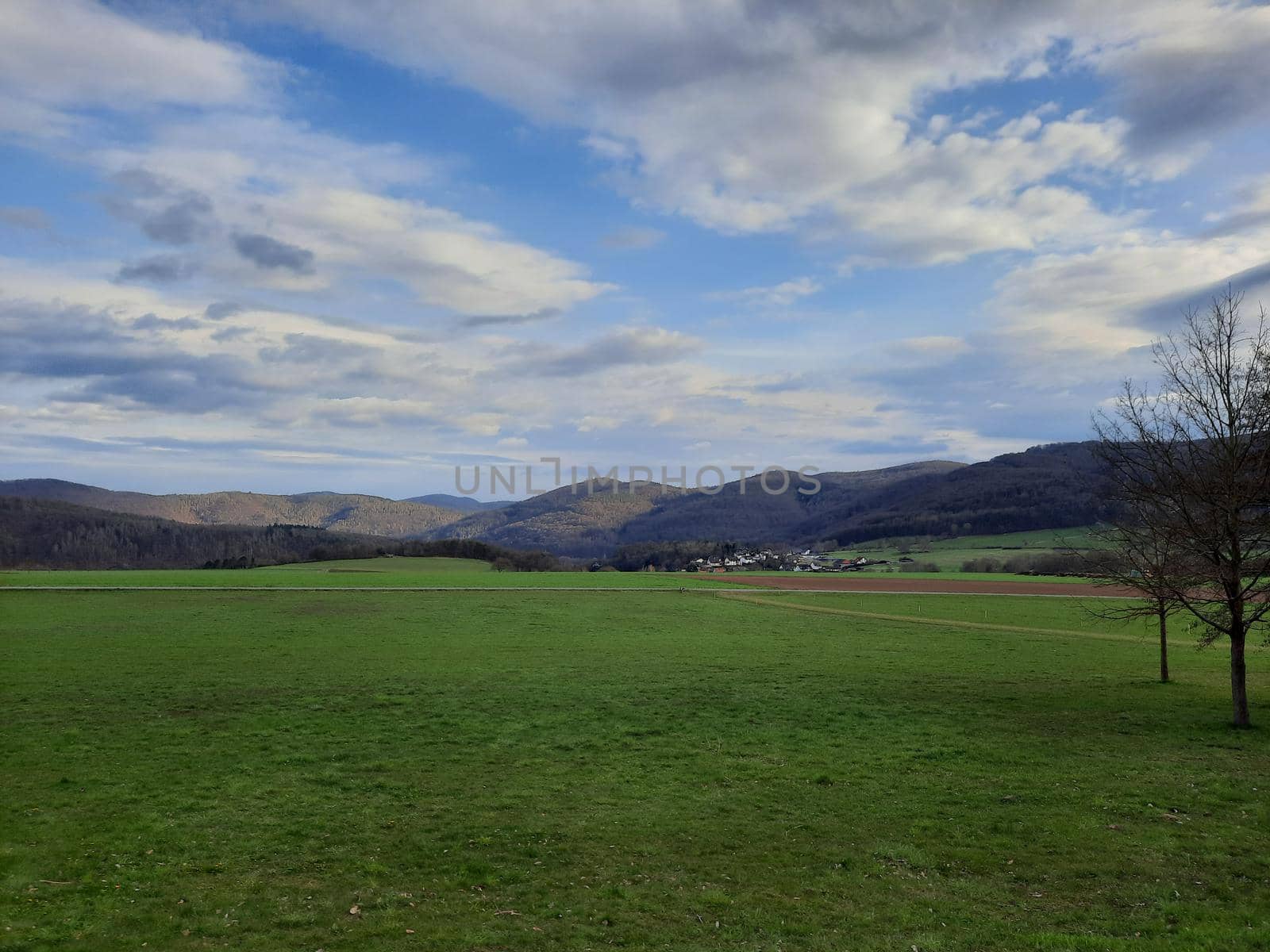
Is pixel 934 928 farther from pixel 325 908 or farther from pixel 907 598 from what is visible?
pixel 907 598

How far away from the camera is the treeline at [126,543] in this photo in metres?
159

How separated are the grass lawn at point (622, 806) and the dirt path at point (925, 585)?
149ft

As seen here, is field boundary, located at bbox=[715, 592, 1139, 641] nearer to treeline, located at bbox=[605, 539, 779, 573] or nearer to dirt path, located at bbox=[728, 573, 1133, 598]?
dirt path, located at bbox=[728, 573, 1133, 598]

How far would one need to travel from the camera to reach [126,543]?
184m

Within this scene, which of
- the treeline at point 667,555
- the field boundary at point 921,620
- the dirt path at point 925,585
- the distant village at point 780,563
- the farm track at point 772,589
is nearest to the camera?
the field boundary at point 921,620

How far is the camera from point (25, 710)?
906 inches

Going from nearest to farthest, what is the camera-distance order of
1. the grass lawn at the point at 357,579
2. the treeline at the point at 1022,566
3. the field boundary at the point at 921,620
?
the field boundary at the point at 921,620
the grass lawn at the point at 357,579
the treeline at the point at 1022,566

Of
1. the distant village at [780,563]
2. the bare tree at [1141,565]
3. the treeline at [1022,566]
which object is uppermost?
the bare tree at [1141,565]

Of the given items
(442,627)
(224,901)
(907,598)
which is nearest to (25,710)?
(224,901)

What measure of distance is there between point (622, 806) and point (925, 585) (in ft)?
251

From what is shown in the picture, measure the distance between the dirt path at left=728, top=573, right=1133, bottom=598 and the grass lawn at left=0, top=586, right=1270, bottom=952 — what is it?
1792 inches

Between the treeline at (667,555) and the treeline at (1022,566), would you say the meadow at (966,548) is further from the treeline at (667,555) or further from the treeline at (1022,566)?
the treeline at (667,555)

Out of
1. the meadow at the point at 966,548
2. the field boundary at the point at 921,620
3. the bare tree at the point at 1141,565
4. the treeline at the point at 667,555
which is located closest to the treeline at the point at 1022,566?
the meadow at the point at 966,548

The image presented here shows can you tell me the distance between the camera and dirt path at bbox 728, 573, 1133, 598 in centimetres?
7706
